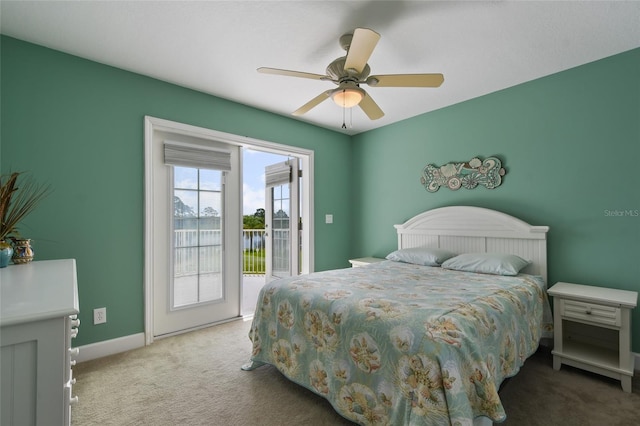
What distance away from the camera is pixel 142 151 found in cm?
269

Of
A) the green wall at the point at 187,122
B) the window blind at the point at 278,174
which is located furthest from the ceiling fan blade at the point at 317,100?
the window blind at the point at 278,174

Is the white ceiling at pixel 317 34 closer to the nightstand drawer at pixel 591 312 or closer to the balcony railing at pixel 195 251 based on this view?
the balcony railing at pixel 195 251

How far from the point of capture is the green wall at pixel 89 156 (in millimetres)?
2169

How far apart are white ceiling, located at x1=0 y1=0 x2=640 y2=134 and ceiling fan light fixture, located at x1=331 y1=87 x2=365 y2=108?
421 millimetres

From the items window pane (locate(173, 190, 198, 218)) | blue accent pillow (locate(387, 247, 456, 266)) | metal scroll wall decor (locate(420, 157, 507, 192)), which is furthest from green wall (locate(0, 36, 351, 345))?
metal scroll wall decor (locate(420, 157, 507, 192))

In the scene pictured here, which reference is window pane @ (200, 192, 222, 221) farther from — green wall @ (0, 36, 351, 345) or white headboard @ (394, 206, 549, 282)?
white headboard @ (394, 206, 549, 282)

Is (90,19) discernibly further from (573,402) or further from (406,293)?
(573,402)

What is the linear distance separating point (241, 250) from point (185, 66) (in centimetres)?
197

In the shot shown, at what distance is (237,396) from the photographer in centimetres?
192

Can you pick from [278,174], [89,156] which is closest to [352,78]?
[89,156]

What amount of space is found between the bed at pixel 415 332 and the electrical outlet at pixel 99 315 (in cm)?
133

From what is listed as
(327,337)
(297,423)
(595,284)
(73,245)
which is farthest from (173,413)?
(595,284)

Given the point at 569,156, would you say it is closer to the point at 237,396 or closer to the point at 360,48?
the point at 360,48

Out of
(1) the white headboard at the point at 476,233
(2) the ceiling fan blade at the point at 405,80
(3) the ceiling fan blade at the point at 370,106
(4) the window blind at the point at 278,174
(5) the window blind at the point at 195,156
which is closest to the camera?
(2) the ceiling fan blade at the point at 405,80
